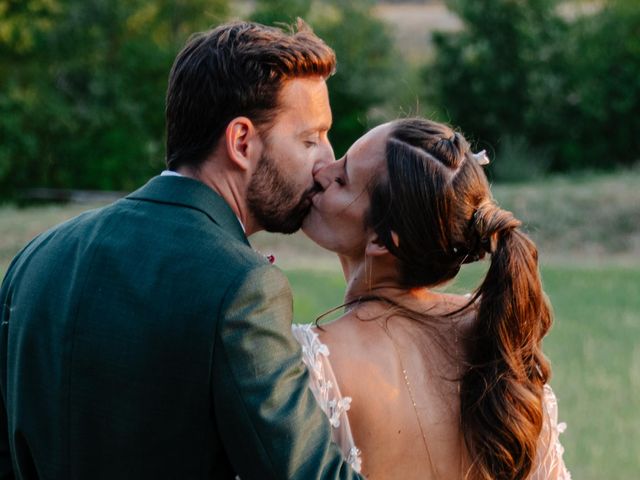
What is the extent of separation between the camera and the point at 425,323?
244cm

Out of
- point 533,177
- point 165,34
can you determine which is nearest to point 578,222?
point 533,177

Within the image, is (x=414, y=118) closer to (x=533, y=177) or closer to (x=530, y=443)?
(x=530, y=443)

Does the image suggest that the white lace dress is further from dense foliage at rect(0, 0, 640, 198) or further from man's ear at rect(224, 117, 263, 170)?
dense foliage at rect(0, 0, 640, 198)

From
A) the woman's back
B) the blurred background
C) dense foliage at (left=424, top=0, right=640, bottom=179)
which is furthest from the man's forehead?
dense foliage at (left=424, top=0, right=640, bottom=179)

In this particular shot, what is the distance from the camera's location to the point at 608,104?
2364 centimetres

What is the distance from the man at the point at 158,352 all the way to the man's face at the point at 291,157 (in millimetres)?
129

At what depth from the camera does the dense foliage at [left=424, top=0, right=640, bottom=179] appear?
23656 millimetres

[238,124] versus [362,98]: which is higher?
[238,124]

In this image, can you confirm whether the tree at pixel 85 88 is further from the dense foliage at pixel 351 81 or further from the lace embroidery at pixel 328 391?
the lace embroidery at pixel 328 391

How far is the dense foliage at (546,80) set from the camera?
931 inches

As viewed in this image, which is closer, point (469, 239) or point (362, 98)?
point (469, 239)

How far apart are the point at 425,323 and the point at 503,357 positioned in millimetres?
200

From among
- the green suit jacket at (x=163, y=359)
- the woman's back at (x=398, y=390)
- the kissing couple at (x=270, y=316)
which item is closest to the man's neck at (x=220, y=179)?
the kissing couple at (x=270, y=316)

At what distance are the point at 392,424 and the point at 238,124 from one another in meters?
0.75
